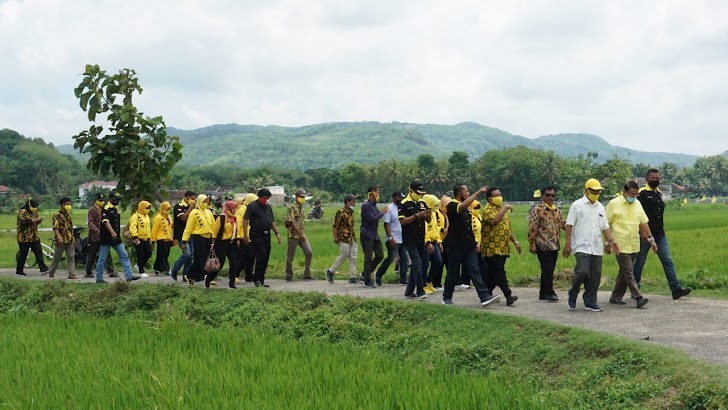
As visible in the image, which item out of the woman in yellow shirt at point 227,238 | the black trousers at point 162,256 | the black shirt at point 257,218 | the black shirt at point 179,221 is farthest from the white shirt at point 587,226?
the black trousers at point 162,256

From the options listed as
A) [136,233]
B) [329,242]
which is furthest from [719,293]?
[329,242]

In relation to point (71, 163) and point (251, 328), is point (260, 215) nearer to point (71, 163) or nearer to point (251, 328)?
point (251, 328)

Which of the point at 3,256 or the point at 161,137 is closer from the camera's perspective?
the point at 161,137

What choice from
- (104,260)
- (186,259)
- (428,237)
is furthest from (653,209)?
(104,260)

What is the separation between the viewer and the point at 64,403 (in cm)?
640

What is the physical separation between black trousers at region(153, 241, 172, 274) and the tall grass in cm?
733

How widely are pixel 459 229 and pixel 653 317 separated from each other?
2720mm

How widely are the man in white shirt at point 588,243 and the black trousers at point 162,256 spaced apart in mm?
9713

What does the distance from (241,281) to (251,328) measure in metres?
5.20

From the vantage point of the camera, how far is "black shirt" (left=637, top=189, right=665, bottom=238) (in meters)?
11.0

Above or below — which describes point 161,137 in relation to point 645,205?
above

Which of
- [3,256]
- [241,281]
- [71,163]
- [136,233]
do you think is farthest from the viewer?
[71,163]

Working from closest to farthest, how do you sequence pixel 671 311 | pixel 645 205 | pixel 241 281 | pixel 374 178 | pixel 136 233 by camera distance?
pixel 671 311 → pixel 645 205 → pixel 241 281 → pixel 136 233 → pixel 374 178

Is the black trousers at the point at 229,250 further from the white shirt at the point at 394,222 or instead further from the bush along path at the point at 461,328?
the white shirt at the point at 394,222
